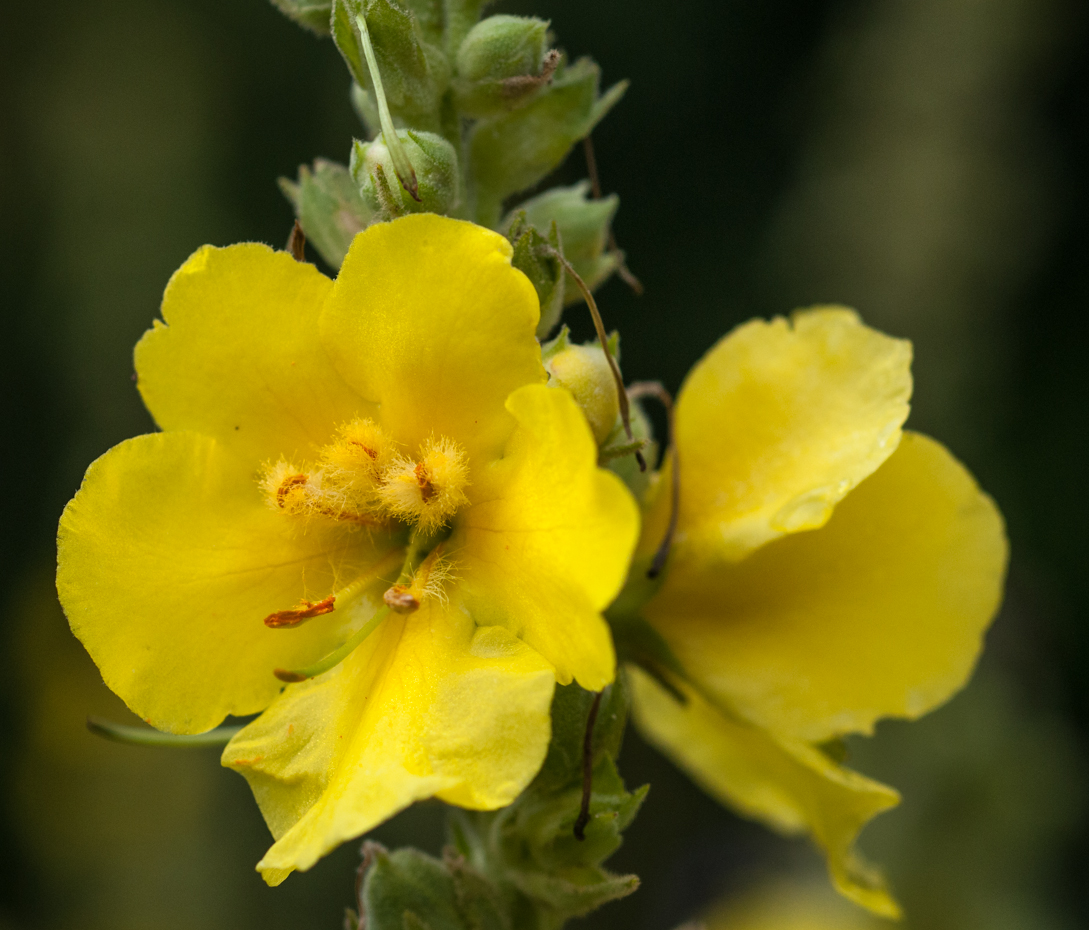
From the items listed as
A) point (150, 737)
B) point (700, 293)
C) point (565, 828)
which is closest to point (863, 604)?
point (565, 828)

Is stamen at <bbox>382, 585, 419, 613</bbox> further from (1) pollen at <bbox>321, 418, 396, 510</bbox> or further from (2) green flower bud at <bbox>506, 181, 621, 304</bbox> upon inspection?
(2) green flower bud at <bbox>506, 181, 621, 304</bbox>

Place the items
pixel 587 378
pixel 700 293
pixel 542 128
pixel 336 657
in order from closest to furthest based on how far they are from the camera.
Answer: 1. pixel 336 657
2. pixel 587 378
3. pixel 542 128
4. pixel 700 293

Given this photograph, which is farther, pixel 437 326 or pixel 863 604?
pixel 863 604

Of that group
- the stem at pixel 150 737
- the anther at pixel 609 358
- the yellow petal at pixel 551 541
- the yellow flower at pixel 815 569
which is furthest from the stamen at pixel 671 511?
the stem at pixel 150 737

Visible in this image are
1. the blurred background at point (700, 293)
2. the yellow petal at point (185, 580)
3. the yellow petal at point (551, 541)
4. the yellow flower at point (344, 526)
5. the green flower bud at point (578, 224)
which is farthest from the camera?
the blurred background at point (700, 293)

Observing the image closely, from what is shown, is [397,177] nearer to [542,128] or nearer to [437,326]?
[437,326]

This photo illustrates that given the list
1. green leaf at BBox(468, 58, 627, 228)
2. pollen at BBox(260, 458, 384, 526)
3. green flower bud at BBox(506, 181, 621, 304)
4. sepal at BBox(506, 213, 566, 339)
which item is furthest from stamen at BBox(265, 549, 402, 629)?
green leaf at BBox(468, 58, 627, 228)

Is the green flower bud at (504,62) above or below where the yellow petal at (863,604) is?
above

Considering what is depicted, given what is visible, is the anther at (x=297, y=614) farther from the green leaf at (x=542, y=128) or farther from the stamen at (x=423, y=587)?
the green leaf at (x=542, y=128)
